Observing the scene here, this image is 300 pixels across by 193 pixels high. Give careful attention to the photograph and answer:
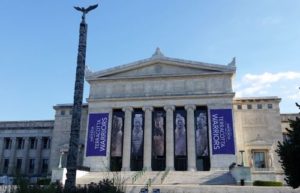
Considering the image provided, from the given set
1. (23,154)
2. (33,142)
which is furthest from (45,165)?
(33,142)

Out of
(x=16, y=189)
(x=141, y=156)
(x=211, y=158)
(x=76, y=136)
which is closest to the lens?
(x=16, y=189)

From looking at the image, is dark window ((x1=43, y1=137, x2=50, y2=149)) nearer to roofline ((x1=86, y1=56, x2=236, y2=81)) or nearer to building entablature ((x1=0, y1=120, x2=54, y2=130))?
building entablature ((x1=0, y1=120, x2=54, y2=130))

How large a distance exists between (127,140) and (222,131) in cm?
1263

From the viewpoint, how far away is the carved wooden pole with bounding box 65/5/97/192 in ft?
41.2

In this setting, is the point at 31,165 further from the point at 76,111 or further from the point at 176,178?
the point at 76,111

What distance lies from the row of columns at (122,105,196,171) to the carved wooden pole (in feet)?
99.3

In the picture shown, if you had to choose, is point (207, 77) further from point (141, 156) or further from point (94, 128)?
point (94, 128)

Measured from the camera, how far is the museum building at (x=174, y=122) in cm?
4356

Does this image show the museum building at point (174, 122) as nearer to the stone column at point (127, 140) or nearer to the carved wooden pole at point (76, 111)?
the stone column at point (127, 140)

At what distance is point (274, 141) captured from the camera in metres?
45.7

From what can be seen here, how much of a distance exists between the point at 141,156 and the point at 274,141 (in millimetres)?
18011

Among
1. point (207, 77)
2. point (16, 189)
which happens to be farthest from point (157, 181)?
point (16, 189)

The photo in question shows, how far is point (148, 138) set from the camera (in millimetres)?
45219

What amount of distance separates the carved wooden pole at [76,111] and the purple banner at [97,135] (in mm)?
30886
